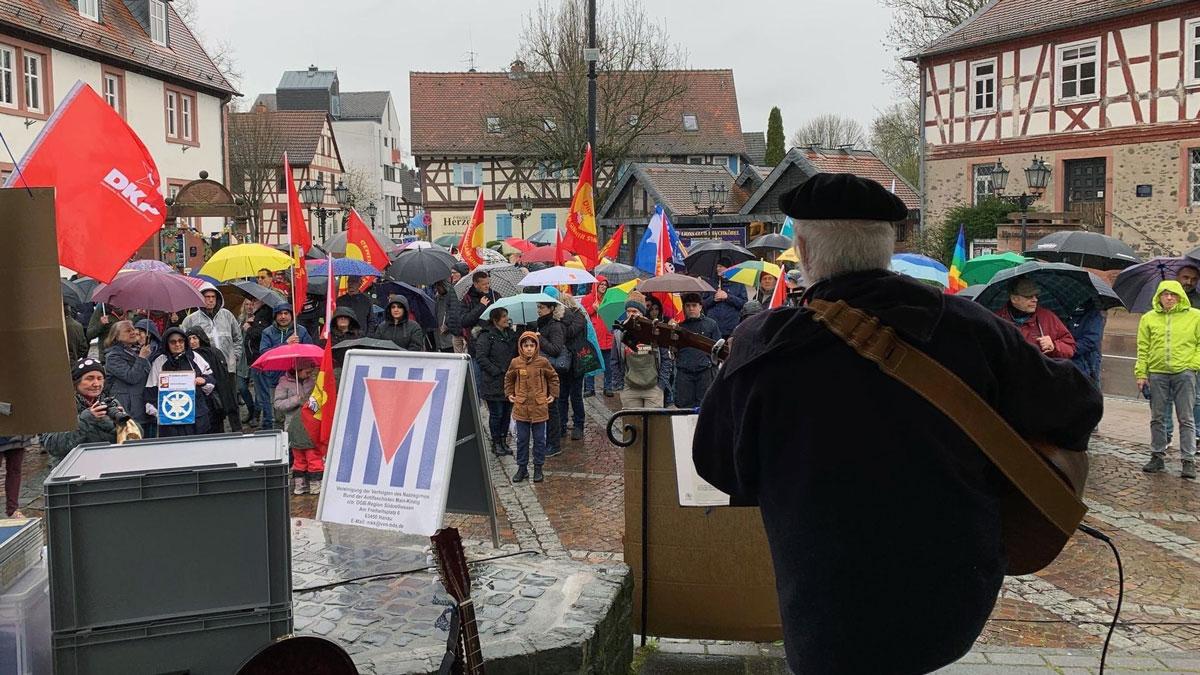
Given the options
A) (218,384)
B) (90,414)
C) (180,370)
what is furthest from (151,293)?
(90,414)

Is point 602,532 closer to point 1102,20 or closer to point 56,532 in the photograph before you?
point 56,532

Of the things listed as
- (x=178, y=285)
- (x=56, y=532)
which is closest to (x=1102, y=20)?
(x=178, y=285)

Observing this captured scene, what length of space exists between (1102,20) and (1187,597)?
88.4ft

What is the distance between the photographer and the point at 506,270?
15.7m

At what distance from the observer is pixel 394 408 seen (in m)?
5.43

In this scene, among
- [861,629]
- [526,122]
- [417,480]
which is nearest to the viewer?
[861,629]

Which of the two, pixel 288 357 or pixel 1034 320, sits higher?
pixel 1034 320

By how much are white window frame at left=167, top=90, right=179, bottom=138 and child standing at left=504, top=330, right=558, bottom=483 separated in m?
28.7

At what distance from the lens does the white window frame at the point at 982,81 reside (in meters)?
32.8

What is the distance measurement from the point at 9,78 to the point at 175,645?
28.2 meters

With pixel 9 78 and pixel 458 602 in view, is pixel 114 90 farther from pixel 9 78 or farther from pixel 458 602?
pixel 458 602

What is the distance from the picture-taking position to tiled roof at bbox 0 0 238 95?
27969 mm

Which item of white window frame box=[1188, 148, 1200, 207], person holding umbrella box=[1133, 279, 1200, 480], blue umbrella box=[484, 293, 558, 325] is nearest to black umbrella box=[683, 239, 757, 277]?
blue umbrella box=[484, 293, 558, 325]

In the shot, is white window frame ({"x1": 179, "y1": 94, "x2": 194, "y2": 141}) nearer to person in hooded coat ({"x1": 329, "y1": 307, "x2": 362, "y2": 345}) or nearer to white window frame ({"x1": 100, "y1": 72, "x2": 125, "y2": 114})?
white window frame ({"x1": 100, "y1": 72, "x2": 125, "y2": 114})
